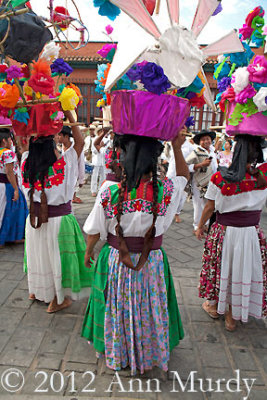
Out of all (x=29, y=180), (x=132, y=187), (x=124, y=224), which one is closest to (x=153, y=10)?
(x=132, y=187)

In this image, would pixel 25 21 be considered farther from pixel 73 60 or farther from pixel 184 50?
pixel 73 60

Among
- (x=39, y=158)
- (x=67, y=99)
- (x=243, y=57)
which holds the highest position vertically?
(x=243, y=57)

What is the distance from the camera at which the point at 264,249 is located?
2.88 meters

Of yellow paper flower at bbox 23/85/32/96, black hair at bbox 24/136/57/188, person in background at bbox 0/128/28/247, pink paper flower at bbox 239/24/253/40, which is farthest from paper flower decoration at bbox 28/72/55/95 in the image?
person in background at bbox 0/128/28/247

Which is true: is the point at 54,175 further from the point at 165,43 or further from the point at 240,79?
the point at 240,79

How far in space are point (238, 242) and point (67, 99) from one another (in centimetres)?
200

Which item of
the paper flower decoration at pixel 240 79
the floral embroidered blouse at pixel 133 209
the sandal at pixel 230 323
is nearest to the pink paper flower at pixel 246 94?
the paper flower decoration at pixel 240 79

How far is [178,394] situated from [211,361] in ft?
1.51

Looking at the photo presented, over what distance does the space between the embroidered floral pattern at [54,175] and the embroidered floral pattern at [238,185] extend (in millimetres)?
1451

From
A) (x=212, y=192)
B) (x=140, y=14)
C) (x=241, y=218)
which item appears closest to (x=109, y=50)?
(x=140, y=14)

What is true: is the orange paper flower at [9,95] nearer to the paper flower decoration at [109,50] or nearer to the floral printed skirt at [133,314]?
the paper flower decoration at [109,50]

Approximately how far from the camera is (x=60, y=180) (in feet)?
9.20

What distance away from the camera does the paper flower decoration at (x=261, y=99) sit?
89.3 inches

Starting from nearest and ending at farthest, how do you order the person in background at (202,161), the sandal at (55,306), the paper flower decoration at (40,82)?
the paper flower decoration at (40,82)
the sandal at (55,306)
the person in background at (202,161)
